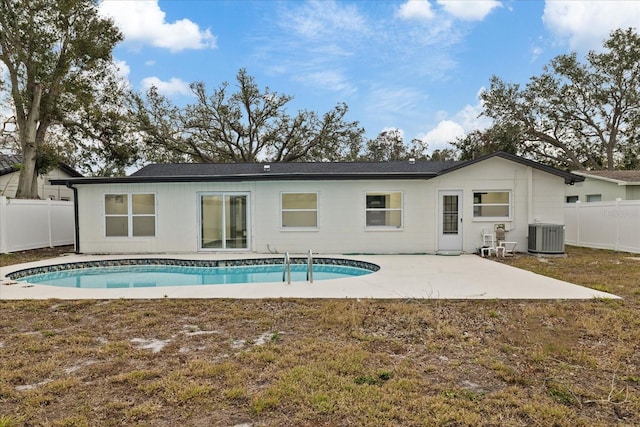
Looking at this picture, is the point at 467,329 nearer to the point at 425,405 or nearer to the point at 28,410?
the point at 425,405

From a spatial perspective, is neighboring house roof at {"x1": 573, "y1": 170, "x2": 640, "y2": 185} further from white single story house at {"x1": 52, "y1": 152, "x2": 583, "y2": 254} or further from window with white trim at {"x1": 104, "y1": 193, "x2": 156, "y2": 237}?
window with white trim at {"x1": 104, "y1": 193, "x2": 156, "y2": 237}

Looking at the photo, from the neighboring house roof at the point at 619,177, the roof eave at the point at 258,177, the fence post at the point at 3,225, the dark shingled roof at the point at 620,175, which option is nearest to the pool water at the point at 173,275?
the roof eave at the point at 258,177

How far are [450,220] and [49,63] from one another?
59.7 ft

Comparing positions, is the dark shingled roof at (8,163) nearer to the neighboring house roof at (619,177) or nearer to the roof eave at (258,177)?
the roof eave at (258,177)

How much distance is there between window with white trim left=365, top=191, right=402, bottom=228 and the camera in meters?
12.2

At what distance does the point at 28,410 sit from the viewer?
287 centimetres

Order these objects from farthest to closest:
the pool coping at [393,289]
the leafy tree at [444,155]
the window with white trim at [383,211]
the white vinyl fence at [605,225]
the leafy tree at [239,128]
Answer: the leafy tree at [444,155]
the leafy tree at [239,128]
the window with white trim at [383,211]
the white vinyl fence at [605,225]
the pool coping at [393,289]

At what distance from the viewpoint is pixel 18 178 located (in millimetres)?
19719

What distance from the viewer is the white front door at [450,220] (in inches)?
478

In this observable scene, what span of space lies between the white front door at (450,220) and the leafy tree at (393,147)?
77.6 ft

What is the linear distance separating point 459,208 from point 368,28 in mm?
9356

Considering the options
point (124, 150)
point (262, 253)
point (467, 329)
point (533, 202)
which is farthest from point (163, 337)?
point (124, 150)

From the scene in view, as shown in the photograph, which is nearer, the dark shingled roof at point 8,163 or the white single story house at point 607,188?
the white single story house at point 607,188

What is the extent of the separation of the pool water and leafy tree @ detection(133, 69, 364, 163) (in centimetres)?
1761
